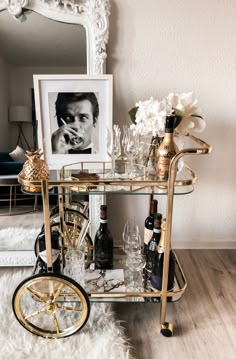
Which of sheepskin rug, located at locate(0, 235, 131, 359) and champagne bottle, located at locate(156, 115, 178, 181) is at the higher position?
champagne bottle, located at locate(156, 115, 178, 181)

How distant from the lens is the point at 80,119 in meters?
1.60

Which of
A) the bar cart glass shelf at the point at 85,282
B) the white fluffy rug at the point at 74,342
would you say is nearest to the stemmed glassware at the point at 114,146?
the bar cart glass shelf at the point at 85,282

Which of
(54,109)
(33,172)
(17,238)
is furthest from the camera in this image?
(17,238)

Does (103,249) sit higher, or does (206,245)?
(103,249)

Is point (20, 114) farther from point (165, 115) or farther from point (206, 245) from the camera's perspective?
point (206, 245)

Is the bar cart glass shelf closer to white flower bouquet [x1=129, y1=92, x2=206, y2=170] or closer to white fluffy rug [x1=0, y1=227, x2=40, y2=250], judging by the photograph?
white flower bouquet [x1=129, y1=92, x2=206, y2=170]

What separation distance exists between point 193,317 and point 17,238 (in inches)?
42.1

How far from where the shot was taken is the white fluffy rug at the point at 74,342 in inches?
44.3

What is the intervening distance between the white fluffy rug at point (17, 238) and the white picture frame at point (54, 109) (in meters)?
0.44

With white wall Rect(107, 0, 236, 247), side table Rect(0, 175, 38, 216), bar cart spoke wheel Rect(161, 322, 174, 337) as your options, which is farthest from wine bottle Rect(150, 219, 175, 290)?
side table Rect(0, 175, 38, 216)

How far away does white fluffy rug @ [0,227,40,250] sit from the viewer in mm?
1732

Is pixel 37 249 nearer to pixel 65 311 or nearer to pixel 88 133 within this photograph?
pixel 65 311

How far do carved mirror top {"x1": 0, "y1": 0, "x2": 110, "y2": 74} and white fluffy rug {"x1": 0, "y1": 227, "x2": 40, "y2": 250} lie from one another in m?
1.10

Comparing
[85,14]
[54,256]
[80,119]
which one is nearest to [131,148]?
[80,119]
